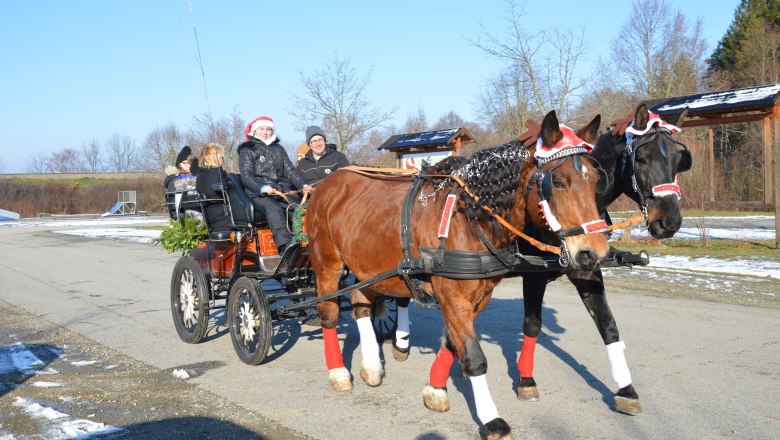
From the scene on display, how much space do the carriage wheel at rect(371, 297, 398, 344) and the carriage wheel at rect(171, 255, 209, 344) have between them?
6.06 feet

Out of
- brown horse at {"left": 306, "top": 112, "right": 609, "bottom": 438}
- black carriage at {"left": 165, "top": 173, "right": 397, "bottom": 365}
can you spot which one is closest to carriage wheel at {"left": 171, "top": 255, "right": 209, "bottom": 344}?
black carriage at {"left": 165, "top": 173, "right": 397, "bottom": 365}

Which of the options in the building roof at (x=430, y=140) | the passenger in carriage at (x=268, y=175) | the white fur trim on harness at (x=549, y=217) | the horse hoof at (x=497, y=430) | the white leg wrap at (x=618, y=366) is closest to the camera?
the white fur trim on harness at (x=549, y=217)

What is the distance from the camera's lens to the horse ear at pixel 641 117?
16.0ft

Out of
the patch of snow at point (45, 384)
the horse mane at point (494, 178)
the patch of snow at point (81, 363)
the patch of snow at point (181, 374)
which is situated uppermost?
the horse mane at point (494, 178)

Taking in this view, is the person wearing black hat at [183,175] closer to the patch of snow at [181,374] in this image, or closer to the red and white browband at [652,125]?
the patch of snow at [181,374]

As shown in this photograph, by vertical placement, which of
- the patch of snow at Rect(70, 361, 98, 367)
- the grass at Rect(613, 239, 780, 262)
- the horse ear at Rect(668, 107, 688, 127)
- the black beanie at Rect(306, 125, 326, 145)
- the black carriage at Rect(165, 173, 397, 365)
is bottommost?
the grass at Rect(613, 239, 780, 262)

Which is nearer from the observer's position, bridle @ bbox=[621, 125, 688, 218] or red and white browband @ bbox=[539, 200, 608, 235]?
red and white browband @ bbox=[539, 200, 608, 235]

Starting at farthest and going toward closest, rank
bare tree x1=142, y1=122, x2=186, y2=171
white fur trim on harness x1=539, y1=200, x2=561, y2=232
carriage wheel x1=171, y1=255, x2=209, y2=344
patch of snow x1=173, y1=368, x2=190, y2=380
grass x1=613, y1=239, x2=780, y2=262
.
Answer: bare tree x1=142, y1=122, x2=186, y2=171
grass x1=613, y1=239, x2=780, y2=262
carriage wheel x1=171, y1=255, x2=209, y2=344
patch of snow x1=173, y1=368, x2=190, y2=380
white fur trim on harness x1=539, y1=200, x2=561, y2=232

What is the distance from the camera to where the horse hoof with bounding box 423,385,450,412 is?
195 inches

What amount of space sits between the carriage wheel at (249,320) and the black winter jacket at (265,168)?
3.39ft

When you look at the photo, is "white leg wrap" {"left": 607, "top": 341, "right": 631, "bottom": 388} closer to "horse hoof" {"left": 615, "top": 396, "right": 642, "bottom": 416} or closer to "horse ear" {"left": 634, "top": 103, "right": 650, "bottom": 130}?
"horse hoof" {"left": 615, "top": 396, "right": 642, "bottom": 416}

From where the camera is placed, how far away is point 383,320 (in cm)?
767

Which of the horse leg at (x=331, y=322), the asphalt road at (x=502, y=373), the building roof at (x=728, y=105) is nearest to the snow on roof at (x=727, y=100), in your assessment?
the building roof at (x=728, y=105)

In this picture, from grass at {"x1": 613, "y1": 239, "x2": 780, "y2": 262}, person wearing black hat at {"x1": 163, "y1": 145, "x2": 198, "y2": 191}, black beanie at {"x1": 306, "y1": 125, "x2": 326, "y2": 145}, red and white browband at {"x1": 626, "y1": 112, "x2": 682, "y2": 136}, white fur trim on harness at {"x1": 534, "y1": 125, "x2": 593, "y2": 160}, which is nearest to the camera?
white fur trim on harness at {"x1": 534, "y1": 125, "x2": 593, "y2": 160}
